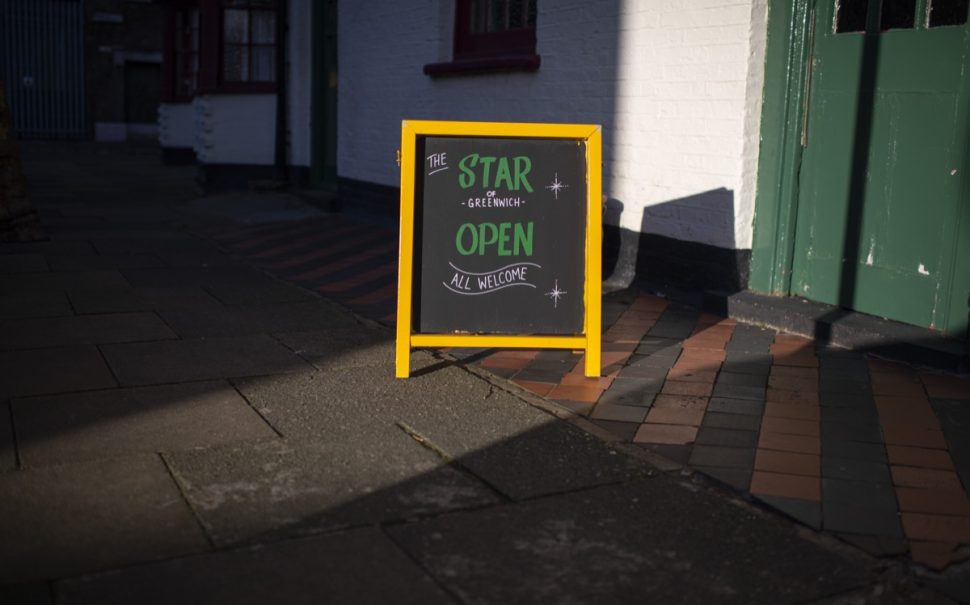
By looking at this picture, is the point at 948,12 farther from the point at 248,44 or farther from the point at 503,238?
the point at 248,44

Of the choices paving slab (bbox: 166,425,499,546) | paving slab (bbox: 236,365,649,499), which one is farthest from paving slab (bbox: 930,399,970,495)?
paving slab (bbox: 166,425,499,546)

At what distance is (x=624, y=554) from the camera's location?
2736 millimetres

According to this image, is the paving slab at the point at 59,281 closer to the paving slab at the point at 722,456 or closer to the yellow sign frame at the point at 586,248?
the yellow sign frame at the point at 586,248

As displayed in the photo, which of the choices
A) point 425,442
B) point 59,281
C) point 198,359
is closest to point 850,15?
point 425,442

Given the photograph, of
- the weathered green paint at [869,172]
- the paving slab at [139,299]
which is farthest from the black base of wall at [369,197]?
the weathered green paint at [869,172]

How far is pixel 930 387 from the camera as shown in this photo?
438 cm

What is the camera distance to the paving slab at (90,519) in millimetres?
2609

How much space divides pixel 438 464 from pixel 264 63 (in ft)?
34.3

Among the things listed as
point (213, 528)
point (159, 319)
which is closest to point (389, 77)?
point (159, 319)

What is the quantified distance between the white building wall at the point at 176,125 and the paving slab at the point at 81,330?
13.5m

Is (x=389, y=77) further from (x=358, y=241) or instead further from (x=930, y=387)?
(x=930, y=387)

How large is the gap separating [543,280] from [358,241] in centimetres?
441

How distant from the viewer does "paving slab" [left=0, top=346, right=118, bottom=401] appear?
4.12m

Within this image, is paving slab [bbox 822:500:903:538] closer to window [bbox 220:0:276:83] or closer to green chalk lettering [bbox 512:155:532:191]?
green chalk lettering [bbox 512:155:532:191]
